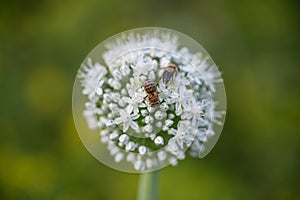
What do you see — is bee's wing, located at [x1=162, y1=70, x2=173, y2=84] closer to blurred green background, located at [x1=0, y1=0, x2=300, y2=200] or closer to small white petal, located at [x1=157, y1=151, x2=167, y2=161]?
small white petal, located at [x1=157, y1=151, x2=167, y2=161]

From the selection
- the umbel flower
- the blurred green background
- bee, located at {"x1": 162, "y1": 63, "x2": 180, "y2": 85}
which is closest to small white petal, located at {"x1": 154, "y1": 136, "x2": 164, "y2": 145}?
the umbel flower

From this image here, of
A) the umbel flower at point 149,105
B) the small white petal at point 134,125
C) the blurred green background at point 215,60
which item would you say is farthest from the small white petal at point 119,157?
the blurred green background at point 215,60

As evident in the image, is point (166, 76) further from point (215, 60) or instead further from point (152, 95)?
point (215, 60)

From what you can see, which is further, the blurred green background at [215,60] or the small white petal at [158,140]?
the blurred green background at [215,60]

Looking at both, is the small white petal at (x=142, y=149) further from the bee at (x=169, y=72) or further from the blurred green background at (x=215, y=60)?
the blurred green background at (x=215, y=60)

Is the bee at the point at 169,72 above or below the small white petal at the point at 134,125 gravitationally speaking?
above
